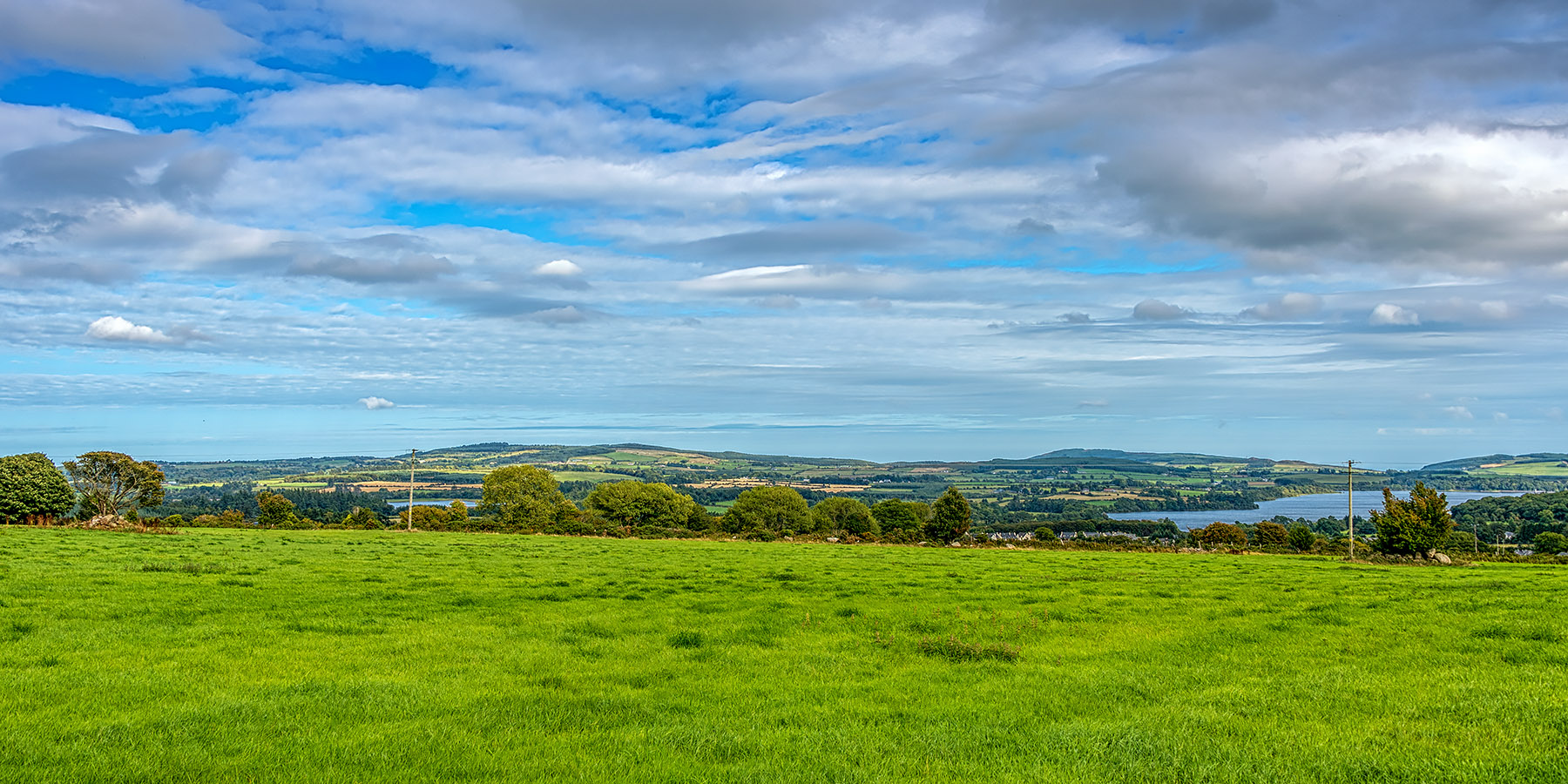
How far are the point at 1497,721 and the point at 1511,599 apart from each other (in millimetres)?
13758

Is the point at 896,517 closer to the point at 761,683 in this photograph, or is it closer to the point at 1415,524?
the point at 1415,524

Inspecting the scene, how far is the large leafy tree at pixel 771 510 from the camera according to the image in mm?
90938

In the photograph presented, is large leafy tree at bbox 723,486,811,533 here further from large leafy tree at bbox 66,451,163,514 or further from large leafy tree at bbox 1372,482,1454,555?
large leafy tree at bbox 1372,482,1454,555

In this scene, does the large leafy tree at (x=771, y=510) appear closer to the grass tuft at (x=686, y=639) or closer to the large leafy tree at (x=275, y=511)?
the large leafy tree at (x=275, y=511)

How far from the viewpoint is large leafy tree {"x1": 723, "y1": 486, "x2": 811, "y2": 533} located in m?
90.9

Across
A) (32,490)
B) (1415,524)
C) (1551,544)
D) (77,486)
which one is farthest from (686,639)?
(1551,544)

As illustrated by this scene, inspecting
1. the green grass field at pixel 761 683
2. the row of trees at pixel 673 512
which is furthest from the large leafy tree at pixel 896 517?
the green grass field at pixel 761 683

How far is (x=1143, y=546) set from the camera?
5894 cm

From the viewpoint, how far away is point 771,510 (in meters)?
94.0

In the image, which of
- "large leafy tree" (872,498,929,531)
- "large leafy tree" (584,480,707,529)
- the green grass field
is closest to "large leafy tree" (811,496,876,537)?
"large leafy tree" (872,498,929,531)

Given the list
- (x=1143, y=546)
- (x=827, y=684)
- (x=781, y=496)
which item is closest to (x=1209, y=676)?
(x=827, y=684)

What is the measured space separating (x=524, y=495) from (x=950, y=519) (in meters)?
42.8

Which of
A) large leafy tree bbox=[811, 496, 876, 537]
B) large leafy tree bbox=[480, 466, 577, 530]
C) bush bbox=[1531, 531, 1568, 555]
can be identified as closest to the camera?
bush bbox=[1531, 531, 1568, 555]

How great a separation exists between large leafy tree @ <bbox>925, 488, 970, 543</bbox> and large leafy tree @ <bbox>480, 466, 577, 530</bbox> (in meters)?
32.5
